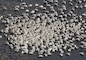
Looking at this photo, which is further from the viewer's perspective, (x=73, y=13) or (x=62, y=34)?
(x=73, y=13)

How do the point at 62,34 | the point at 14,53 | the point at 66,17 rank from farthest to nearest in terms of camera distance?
the point at 66,17 → the point at 62,34 → the point at 14,53

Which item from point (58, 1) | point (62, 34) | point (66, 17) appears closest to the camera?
point (62, 34)

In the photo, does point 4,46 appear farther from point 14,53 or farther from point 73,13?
point 73,13

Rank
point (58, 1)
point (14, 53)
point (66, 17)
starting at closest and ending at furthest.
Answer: point (14, 53) → point (66, 17) → point (58, 1)

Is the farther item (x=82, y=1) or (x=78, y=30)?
(x=82, y=1)

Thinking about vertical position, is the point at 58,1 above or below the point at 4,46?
above

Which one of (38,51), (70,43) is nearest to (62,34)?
(70,43)

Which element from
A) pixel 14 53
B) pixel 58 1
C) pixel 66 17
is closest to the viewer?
pixel 14 53

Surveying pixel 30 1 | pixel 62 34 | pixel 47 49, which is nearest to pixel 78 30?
pixel 62 34

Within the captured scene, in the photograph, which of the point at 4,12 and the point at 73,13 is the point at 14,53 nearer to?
the point at 4,12
